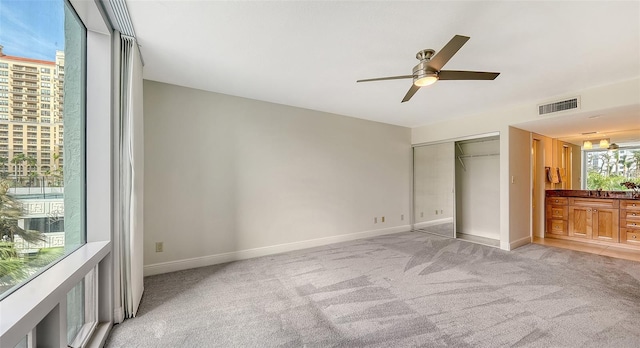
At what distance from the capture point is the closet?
4809mm

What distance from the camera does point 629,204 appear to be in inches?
165

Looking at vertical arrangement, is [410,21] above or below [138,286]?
above

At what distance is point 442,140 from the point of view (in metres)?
5.08

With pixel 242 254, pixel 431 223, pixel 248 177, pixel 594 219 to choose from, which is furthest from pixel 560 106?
pixel 242 254

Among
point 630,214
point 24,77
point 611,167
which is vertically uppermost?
point 24,77

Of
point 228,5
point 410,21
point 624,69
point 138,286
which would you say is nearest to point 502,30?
point 410,21

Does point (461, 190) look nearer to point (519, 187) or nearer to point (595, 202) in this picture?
point (519, 187)

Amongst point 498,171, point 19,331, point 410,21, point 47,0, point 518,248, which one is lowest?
point 518,248

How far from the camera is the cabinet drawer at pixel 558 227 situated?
4.89m

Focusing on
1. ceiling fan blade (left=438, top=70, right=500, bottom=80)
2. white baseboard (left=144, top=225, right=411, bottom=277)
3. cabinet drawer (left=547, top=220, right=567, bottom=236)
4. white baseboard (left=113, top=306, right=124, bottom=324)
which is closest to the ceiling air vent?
ceiling fan blade (left=438, top=70, right=500, bottom=80)

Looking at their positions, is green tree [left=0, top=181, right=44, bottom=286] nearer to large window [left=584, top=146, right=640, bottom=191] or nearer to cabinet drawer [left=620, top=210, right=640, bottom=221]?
cabinet drawer [left=620, top=210, right=640, bottom=221]

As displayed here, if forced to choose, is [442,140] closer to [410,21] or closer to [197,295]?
[410,21]

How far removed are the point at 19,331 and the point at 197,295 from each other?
5.41 ft

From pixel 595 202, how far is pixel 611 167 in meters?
1.20
